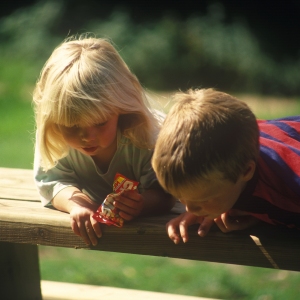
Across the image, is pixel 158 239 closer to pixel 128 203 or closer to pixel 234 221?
pixel 128 203

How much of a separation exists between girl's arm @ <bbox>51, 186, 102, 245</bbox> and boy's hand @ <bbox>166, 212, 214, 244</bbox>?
0.29 metres

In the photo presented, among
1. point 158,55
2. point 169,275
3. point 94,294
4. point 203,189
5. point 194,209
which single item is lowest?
point 169,275

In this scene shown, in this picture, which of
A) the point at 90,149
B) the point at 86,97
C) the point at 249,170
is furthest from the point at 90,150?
the point at 249,170

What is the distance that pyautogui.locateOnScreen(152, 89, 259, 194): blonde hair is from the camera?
2031mm

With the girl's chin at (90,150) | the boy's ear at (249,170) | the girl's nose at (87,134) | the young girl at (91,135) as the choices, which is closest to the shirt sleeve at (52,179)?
the young girl at (91,135)

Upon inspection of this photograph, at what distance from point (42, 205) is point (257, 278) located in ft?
6.15

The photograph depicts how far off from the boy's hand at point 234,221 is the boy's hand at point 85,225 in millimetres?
472

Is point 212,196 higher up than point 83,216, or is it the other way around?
point 212,196

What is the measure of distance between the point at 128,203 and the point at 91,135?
0.99 ft

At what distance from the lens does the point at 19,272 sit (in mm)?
3312

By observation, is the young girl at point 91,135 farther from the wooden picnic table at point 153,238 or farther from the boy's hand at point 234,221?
the boy's hand at point 234,221

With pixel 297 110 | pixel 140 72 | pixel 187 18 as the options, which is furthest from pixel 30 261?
pixel 187 18

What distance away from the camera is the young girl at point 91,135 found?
2.44 metres

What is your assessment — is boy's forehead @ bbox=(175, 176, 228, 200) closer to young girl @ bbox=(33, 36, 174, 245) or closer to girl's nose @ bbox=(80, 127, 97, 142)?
young girl @ bbox=(33, 36, 174, 245)
